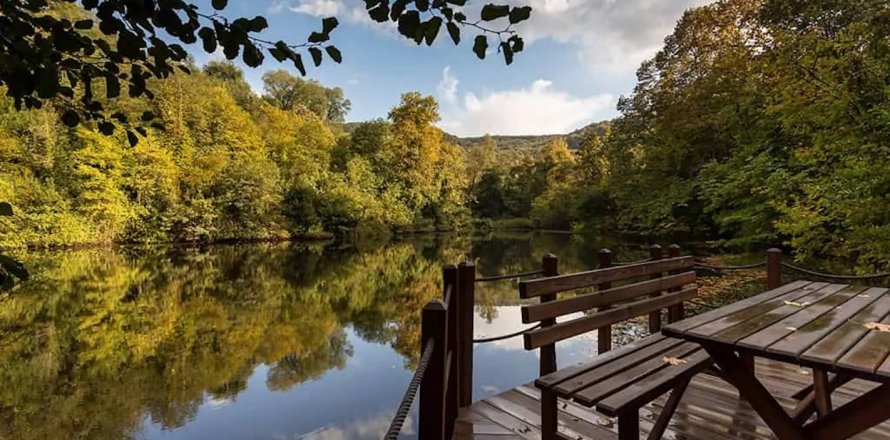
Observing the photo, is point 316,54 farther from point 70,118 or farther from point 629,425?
point 629,425

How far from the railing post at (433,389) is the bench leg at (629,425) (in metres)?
0.72

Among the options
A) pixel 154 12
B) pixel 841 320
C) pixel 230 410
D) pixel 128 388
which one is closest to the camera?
pixel 154 12

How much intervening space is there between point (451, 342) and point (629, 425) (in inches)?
37.9

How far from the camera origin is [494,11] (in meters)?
1.08

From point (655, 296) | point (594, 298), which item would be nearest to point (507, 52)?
point (594, 298)

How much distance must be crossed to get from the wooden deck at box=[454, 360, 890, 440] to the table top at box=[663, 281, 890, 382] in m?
0.67

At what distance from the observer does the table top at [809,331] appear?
142cm

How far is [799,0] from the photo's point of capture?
10180 mm

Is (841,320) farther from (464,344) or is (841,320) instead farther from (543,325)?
(464,344)

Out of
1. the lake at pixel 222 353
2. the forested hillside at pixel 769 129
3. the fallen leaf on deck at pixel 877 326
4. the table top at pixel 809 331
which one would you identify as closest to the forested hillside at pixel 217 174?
the lake at pixel 222 353

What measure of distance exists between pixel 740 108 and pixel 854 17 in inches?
110

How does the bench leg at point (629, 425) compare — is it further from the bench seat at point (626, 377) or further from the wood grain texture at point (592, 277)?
the wood grain texture at point (592, 277)

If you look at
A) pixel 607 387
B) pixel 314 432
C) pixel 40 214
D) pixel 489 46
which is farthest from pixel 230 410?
pixel 40 214

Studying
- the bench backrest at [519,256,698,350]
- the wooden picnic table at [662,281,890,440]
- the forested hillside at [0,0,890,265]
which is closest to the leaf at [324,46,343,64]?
the forested hillside at [0,0,890,265]
